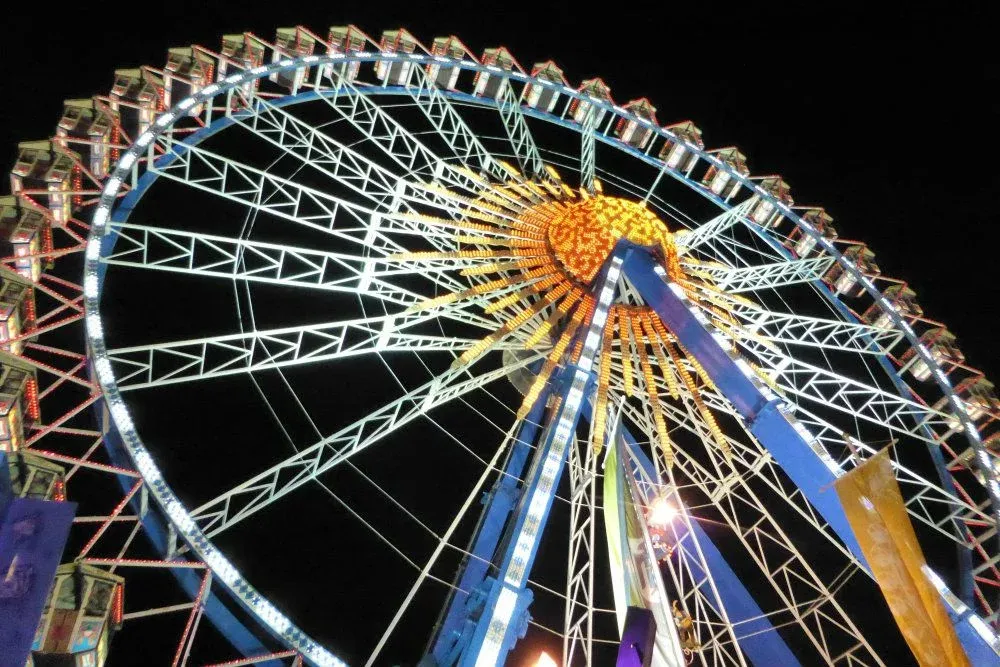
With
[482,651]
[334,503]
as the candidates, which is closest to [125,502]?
[482,651]

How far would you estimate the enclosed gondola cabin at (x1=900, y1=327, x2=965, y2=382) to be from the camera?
53.7 ft

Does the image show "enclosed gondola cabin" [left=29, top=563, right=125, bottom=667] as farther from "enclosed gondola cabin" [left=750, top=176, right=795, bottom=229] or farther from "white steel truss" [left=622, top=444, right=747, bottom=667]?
"enclosed gondola cabin" [left=750, top=176, right=795, bottom=229]

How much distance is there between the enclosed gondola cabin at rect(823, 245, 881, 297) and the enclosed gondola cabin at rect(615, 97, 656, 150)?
221 inches

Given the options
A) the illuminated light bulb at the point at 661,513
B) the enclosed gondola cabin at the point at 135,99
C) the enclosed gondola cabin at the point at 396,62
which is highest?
the enclosed gondola cabin at the point at 396,62

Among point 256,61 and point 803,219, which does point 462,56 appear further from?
point 803,219

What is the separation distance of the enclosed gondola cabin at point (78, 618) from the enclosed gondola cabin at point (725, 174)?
16023mm

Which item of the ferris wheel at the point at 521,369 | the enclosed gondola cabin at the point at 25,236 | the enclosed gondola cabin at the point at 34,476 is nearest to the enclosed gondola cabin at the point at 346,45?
the ferris wheel at the point at 521,369

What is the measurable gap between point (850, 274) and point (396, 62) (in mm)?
11695

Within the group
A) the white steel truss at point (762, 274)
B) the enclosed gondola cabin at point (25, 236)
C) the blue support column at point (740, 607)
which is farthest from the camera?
the white steel truss at point (762, 274)

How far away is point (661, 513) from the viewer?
1394cm

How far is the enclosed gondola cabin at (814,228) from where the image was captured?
18.6 meters

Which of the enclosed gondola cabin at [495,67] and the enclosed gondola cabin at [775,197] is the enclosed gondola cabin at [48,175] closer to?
the enclosed gondola cabin at [495,67]

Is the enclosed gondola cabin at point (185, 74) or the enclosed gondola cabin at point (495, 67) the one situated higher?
the enclosed gondola cabin at point (495, 67)

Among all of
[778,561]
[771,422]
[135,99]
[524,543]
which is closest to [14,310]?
[135,99]
